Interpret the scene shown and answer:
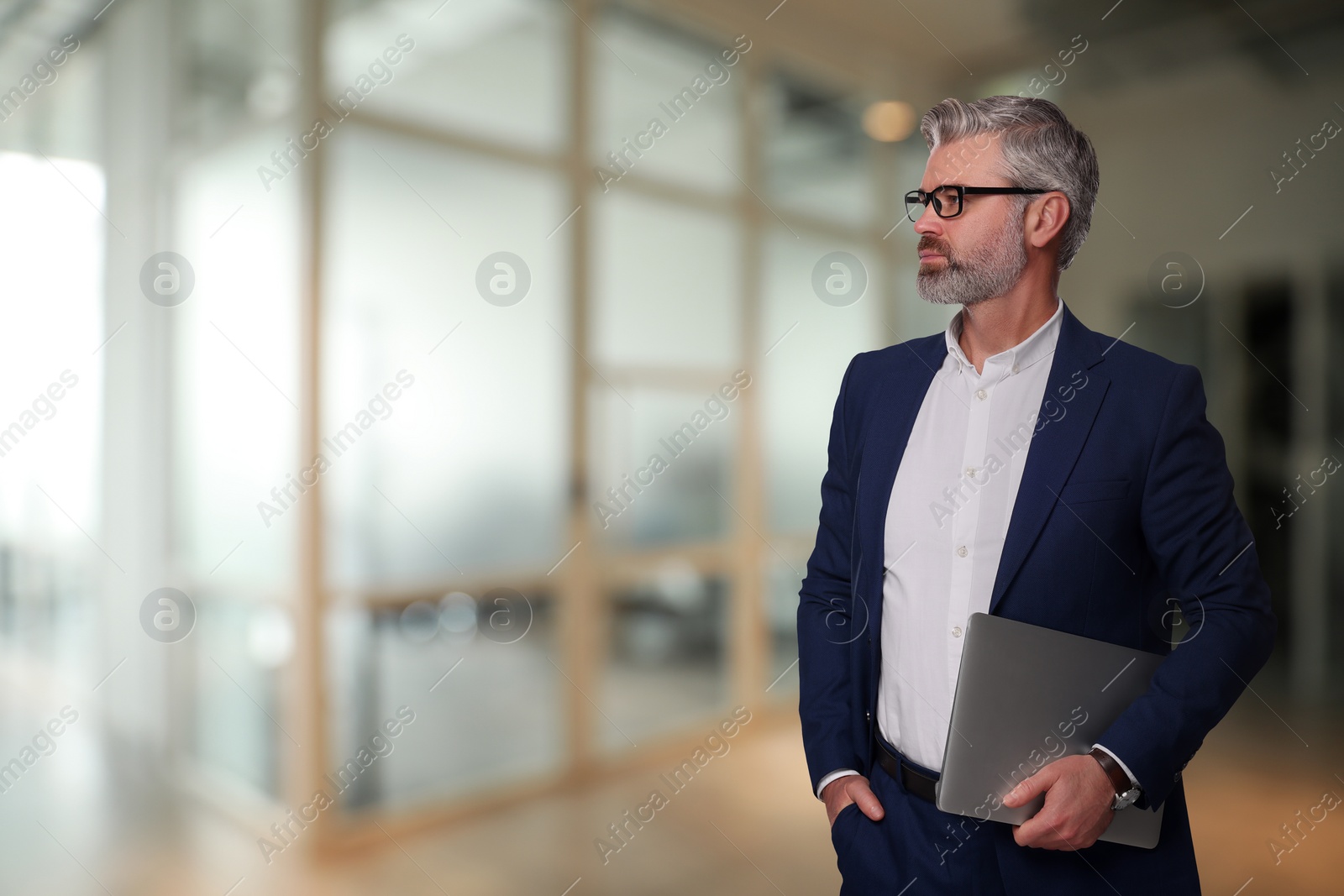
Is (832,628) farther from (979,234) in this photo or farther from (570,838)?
(570,838)

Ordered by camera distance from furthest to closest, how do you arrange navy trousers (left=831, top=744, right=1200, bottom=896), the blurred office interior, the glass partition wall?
1. the glass partition wall
2. the blurred office interior
3. navy trousers (left=831, top=744, right=1200, bottom=896)

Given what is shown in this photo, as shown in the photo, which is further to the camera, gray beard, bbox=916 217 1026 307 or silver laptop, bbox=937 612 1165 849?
gray beard, bbox=916 217 1026 307

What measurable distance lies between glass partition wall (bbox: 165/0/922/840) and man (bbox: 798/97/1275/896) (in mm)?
1837

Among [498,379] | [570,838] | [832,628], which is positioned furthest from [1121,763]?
[498,379]

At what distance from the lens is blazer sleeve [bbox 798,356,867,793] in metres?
1.33

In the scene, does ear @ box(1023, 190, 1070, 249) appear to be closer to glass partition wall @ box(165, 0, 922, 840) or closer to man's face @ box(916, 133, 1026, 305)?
man's face @ box(916, 133, 1026, 305)

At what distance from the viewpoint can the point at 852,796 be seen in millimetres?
1285

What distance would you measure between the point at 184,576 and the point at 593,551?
1.32 metres

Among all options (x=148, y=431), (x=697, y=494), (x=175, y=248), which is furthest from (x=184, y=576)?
(x=697, y=494)

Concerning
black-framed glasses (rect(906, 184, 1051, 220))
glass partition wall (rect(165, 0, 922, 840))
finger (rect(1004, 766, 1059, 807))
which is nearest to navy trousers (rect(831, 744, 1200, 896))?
finger (rect(1004, 766, 1059, 807))

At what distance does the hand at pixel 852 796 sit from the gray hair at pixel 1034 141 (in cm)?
82

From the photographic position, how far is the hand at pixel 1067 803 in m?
1.09

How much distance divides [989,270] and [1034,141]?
19 cm

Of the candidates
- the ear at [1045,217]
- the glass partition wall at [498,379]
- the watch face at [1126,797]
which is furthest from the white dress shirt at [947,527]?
the glass partition wall at [498,379]
